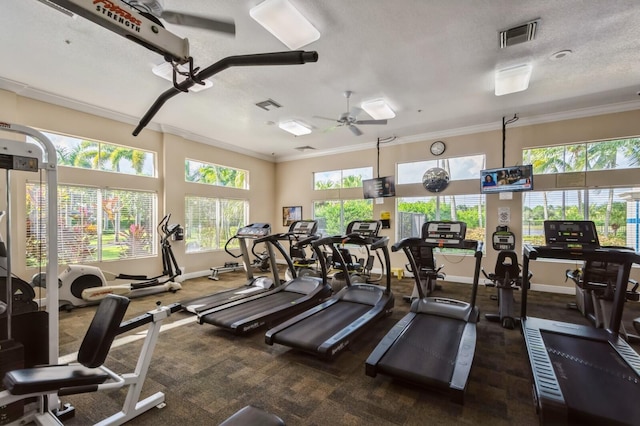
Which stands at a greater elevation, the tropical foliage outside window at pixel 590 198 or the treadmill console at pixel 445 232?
the tropical foliage outside window at pixel 590 198

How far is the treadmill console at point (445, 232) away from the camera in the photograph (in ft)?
12.8

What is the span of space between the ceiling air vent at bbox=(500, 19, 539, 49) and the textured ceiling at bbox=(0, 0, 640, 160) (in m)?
0.07

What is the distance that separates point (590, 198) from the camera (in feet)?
17.8

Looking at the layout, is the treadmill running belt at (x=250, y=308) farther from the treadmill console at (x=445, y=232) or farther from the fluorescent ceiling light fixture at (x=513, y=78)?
the fluorescent ceiling light fixture at (x=513, y=78)

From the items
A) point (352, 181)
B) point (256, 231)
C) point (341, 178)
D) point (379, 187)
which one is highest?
point (341, 178)

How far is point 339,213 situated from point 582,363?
6203 millimetres

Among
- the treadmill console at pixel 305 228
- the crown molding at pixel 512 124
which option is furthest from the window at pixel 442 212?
the treadmill console at pixel 305 228

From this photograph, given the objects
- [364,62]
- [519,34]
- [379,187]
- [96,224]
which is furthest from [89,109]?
[519,34]

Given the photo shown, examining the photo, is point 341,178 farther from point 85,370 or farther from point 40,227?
point 85,370

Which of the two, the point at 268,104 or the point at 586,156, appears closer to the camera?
the point at 268,104

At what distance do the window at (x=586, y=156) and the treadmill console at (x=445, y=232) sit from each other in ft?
10.6

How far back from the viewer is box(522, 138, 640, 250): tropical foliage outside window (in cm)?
512

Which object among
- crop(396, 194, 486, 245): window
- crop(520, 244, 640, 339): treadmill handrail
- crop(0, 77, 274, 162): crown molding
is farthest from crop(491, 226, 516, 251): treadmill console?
crop(0, 77, 274, 162): crown molding

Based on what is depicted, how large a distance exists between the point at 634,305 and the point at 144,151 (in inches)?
375
